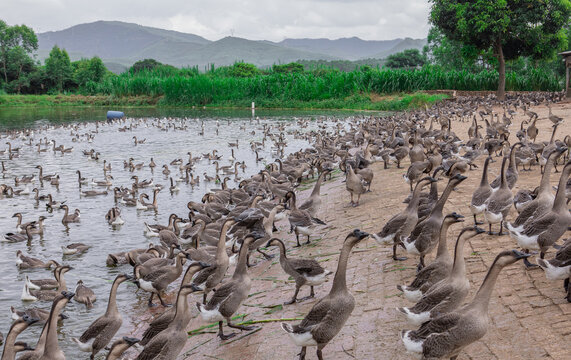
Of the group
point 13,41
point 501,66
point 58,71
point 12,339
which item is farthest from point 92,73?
point 12,339

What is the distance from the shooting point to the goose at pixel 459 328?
5441 millimetres

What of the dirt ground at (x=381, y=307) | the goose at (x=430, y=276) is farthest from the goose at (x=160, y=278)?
the goose at (x=430, y=276)

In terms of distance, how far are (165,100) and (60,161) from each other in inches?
1693

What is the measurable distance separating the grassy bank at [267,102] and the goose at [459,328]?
146 ft

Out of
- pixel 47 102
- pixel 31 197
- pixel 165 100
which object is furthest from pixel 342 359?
pixel 47 102

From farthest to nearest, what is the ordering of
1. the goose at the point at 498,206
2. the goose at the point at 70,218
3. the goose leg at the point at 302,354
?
the goose at the point at 70,218, the goose at the point at 498,206, the goose leg at the point at 302,354

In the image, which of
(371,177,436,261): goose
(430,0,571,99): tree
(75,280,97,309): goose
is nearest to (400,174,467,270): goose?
(371,177,436,261): goose

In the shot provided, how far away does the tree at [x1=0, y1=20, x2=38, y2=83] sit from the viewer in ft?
306

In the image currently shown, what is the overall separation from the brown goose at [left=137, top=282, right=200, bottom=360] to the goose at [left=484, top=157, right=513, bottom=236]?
5498 millimetres

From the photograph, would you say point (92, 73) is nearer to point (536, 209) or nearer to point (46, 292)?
point (46, 292)

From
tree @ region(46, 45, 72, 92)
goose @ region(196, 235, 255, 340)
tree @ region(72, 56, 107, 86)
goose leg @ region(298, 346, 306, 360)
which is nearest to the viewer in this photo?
goose leg @ region(298, 346, 306, 360)

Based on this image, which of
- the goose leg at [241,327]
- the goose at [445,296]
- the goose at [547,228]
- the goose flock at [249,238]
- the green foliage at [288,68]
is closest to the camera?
the goose at [445,296]

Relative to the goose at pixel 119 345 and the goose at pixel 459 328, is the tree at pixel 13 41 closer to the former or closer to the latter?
the goose at pixel 119 345

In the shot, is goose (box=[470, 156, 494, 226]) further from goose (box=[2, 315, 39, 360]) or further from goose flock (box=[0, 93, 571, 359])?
goose (box=[2, 315, 39, 360])
